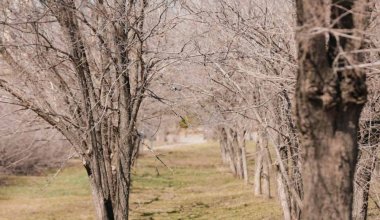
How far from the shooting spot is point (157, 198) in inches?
1128

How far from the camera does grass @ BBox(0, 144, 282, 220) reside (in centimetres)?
2228

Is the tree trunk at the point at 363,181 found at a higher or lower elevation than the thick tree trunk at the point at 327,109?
lower

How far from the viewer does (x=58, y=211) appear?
24562 mm

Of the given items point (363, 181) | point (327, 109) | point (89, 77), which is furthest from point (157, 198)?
point (327, 109)

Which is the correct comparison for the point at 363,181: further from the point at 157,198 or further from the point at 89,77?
the point at 157,198

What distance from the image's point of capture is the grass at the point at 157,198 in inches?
877

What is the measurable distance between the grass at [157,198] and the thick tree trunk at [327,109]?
439 inches

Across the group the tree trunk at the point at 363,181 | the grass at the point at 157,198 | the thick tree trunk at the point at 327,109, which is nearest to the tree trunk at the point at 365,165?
the tree trunk at the point at 363,181

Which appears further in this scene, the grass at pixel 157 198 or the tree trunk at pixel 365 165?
the grass at pixel 157 198

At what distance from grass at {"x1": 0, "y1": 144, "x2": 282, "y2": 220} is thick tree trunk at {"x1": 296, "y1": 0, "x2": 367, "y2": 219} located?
11.2 metres

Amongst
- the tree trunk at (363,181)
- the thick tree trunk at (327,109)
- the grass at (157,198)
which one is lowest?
the grass at (157,198)

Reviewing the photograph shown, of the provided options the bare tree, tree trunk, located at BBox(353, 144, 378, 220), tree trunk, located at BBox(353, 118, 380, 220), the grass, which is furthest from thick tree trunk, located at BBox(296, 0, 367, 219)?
the grass

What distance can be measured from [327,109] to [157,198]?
24.5 meters

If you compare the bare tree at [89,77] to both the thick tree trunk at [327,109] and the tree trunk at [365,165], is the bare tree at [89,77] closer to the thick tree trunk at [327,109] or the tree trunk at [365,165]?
the tree trunk at [365,165]
